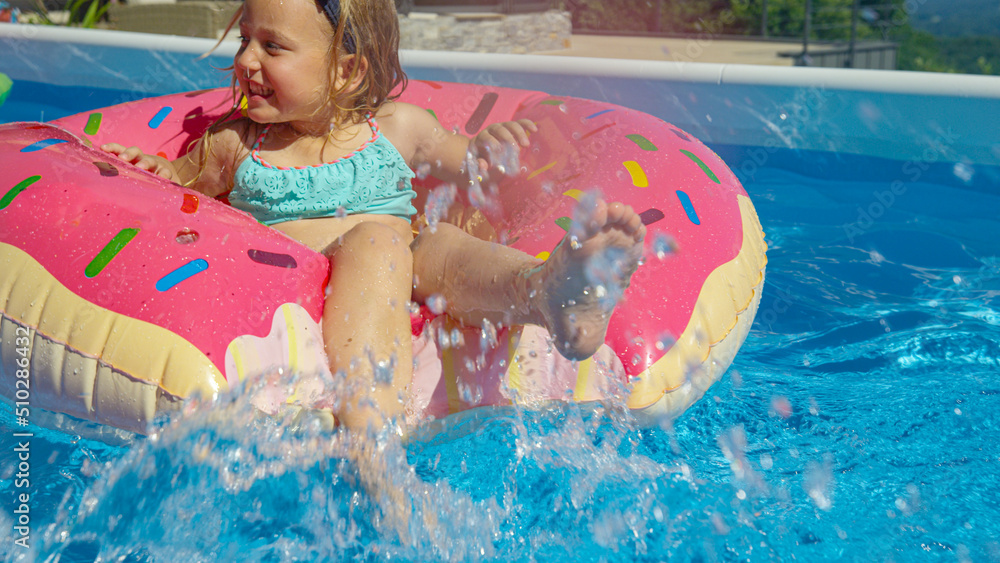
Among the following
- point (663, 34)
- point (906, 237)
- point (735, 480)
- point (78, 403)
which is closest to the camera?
point (78, 403)

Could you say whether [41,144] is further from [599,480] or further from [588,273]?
[599,480]

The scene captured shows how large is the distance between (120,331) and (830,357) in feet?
5.68

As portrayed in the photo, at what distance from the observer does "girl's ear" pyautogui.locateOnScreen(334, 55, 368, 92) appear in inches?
79.4

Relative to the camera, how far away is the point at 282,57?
1.91m

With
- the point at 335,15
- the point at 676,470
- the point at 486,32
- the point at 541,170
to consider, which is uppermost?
the point at 335,15

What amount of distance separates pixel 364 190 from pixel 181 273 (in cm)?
60

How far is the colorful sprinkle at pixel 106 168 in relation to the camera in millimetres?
1795

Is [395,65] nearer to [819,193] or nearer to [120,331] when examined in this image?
A: [120,331]

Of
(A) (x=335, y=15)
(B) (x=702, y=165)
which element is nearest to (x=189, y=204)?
(A) (x=335, y=15)

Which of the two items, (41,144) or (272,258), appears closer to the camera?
(272,258)

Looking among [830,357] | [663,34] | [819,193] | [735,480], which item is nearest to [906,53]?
[663,34]

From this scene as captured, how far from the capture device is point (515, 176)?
7.17 feet

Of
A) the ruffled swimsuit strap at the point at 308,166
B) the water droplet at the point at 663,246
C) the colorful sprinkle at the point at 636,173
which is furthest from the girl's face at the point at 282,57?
the water droplet at the point at 663,246

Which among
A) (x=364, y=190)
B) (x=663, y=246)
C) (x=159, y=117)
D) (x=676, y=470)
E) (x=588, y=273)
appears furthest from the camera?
(x=159, y=117)
